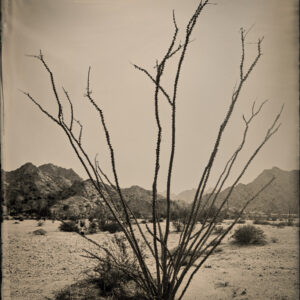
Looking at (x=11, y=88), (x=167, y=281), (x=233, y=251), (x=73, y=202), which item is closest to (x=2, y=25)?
(x=11, y=88)

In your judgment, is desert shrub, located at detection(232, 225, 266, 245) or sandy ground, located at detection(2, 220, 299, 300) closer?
sandy ground, located at detection(2, 220, 299, 300)

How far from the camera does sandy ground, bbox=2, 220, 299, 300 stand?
402cm

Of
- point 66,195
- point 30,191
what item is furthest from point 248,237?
point 30,191

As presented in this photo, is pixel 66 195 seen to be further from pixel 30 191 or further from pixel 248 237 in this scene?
pixel 248 237

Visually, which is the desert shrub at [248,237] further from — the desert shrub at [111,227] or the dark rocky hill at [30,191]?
the dark rocky hill at [30,191]

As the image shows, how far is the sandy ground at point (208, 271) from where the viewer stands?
4023 millimetres

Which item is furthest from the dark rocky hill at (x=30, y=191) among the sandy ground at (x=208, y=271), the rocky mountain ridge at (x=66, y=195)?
the sandy ground at (x=208, y=271)

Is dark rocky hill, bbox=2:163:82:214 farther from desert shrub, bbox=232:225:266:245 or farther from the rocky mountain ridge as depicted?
desert shrub, bbox=232:225:266:245

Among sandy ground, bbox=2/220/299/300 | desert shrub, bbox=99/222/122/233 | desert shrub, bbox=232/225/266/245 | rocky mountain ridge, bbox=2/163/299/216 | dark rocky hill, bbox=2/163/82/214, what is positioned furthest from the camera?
rocky mountain ridge, bbox=2/163/299/216

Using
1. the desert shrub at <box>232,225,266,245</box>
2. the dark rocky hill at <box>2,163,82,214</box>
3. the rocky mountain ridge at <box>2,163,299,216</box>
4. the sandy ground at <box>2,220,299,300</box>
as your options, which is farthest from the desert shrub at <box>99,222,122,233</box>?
the dark rocky hill at <box>2,163,82,214</box>

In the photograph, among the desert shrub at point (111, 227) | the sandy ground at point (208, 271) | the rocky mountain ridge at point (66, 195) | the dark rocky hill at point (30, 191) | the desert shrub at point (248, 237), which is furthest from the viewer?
the rocky mountain ridge at point (66, 195)

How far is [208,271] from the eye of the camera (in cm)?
544

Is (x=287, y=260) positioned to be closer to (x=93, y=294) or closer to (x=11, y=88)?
(x=93, y=294)

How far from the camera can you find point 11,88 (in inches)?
90.7
